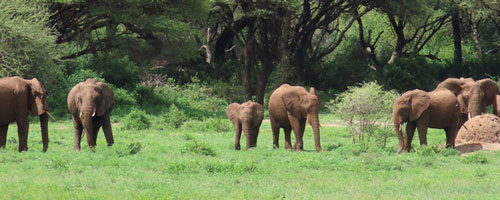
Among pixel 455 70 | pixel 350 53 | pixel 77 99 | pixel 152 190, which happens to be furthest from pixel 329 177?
pixel 350 53

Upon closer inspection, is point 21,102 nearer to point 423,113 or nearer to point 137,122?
point 423,113

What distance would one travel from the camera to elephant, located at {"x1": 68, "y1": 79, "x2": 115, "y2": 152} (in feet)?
60.0

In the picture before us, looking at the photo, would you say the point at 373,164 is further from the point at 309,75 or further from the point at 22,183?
the point at 309,75

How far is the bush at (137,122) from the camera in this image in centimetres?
2812

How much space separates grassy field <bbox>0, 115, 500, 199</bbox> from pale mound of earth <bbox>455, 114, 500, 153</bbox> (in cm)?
117

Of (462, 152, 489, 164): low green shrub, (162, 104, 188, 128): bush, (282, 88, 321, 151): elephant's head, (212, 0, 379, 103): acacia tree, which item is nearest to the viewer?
(462, 152, 489, 164): low green shrub

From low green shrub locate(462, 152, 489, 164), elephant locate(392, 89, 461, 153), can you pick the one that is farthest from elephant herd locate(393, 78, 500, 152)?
low green shrub locate(462, 152, 489, 164)

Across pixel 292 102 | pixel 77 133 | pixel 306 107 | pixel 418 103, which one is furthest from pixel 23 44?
pixel 418 103

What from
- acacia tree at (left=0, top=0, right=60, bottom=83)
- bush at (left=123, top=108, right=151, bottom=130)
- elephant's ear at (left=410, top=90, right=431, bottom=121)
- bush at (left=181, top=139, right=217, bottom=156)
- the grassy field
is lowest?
the grassy field

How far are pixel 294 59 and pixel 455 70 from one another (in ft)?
36.1

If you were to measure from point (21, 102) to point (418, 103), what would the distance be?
9112 millimetres

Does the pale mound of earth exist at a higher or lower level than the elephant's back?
lower

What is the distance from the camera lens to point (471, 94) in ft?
75.5

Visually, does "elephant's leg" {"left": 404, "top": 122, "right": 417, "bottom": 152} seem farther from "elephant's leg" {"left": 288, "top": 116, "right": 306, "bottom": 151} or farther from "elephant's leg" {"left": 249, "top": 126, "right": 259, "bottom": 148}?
"elephant's leg" {"left": 249, "top": 126, "right": 259, "bottom": 148}
